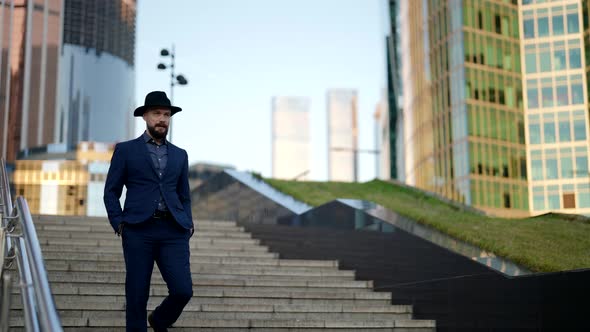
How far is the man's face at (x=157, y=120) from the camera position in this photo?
229 inches

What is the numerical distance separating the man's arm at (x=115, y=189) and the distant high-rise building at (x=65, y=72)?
1155 cm

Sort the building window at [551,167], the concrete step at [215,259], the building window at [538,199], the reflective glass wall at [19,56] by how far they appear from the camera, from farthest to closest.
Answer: the building window at [538,199] → the building window at [551,167] → the reflective glass wall at [19,56] → the concrete step at [215,259]

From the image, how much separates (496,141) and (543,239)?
38360mm

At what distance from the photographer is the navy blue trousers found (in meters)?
5.61

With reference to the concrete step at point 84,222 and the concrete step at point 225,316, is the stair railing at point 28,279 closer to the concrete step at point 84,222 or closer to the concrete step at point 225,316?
the concrete step at point 225,316

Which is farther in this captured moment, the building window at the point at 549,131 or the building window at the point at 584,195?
the building window at the point at 549,131

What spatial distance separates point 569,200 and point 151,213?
142ft

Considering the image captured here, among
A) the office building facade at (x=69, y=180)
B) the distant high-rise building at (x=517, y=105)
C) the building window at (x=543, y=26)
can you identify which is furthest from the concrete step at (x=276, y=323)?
the office building facade at (x=69, y=180)

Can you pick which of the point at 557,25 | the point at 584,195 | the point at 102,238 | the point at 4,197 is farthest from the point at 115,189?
the point at 557,25

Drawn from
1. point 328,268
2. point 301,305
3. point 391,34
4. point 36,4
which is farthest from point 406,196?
point 391,34

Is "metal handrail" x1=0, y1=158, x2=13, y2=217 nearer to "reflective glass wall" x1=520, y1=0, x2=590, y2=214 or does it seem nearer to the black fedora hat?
the black fedora hat

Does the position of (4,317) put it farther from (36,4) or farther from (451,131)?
(451,131)

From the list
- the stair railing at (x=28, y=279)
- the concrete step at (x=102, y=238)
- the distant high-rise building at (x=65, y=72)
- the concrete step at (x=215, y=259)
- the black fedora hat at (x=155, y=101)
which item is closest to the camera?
the stair railing at (x=28, y=279)

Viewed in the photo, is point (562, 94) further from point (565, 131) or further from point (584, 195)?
point (584, 195)
